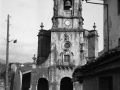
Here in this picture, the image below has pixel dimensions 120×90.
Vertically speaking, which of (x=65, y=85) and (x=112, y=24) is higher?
(x=112, y=24)

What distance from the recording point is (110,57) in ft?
24.5

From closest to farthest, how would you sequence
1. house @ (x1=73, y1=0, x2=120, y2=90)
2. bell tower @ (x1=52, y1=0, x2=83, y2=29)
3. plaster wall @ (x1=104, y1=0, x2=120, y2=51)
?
house @ (x1=73, y1=0, x2=120, y2=90)
plaster wall @ (x1=104, y1=0, x2=120, y2=51)
bell tower @ (x1=52, y1=0, x2=83, y2=29)

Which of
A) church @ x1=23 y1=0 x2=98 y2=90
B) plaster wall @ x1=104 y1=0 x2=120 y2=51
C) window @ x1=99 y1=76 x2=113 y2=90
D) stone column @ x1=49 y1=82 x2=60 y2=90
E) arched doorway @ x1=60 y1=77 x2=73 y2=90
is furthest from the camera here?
arched doorway @ x1=60 y1=77 x2=73 y2=90

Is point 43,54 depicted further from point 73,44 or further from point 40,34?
point 73,44

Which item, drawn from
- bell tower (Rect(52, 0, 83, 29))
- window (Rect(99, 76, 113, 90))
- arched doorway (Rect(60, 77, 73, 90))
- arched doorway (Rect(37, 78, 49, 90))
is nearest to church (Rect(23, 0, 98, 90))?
bell tower (Rect(52, 0, 83, 29))

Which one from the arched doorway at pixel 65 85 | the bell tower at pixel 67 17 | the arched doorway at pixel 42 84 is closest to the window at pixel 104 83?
the bell tower at pixel 67 17

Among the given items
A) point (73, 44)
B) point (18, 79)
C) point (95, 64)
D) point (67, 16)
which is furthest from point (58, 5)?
point (95, 64)

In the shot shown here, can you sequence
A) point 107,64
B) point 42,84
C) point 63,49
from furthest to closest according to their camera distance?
point 42,84 → point 63,49 → point 107,64

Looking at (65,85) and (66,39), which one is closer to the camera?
(66,39)

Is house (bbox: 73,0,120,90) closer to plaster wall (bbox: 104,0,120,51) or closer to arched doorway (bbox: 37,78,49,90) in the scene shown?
plaster wall (bbox: 104,0,120,51)

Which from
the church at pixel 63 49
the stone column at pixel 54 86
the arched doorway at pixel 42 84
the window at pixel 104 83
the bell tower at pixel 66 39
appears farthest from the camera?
the arched doorway at pixel 42 84

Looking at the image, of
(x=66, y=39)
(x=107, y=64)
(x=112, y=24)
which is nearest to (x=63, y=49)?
(x=66, y=39)

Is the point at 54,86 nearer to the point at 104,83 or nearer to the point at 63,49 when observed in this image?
the point at 63,49

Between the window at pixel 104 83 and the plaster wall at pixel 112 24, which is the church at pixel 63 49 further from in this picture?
the window at pixel 104 83
